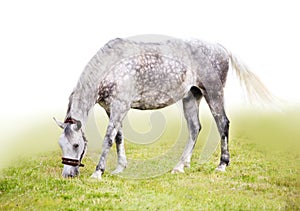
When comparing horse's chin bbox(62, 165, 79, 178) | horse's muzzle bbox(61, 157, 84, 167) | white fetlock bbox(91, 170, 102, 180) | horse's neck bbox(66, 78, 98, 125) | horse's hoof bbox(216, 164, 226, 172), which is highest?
horse's neck bbox(66, 78, 98, 125)

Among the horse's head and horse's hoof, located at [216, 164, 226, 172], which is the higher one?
the horse's head

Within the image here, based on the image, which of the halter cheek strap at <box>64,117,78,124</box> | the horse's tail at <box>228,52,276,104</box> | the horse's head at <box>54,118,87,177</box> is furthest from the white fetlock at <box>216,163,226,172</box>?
the halter cheek strap at <box>64,117,78,124</box>

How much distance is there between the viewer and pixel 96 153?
22.1 feet

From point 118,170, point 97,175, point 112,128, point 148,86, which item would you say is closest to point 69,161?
point 97,175

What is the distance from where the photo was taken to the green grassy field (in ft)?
17.2

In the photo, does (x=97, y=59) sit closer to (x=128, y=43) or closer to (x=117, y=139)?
(x=128, y=43)

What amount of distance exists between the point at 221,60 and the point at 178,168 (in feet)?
4.98

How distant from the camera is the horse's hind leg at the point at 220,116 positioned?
7.03m

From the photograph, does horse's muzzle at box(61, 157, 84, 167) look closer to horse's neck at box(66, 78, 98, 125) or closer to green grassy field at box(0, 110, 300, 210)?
green grassy field at box(0, 110, 300, 210)

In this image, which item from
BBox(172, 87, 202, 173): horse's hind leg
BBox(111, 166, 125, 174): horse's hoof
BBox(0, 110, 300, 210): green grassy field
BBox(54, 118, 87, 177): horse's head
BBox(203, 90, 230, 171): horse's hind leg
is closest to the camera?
BBox(0, 110, 300, 210): green grassy field

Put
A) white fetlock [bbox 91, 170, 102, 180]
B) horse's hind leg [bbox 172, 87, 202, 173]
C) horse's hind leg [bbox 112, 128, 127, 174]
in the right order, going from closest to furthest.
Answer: white fetlock [bbox 91, 170, 102, 180] → horse's hind leg [bbox 112, 128, 127, 174] → horse's hind leg [bbox 172, 87, 202, 173]

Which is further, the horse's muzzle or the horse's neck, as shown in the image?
the horse's neck

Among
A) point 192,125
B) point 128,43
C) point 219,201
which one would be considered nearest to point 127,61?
point 128,43

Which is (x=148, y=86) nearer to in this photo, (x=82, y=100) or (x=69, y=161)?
(x=82, y=100)
